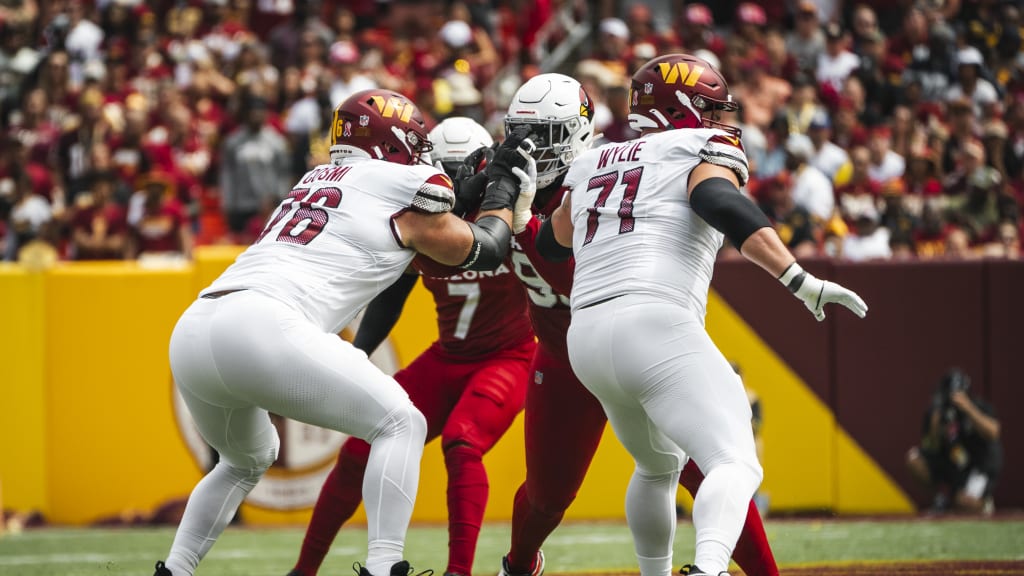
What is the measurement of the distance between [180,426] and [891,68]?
7.50 metres

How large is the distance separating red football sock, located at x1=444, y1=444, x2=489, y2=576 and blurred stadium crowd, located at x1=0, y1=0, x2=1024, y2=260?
197 inches

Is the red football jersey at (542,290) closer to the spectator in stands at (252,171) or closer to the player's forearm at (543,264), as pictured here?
the player's forearm at (543,264)

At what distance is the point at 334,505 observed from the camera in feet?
17.4

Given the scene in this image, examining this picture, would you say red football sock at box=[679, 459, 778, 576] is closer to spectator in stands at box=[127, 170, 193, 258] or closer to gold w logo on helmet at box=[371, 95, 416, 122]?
gold w logo on helmet at box=[371, 95, 416, 122]

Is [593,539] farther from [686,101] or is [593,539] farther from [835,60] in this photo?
[835,60]

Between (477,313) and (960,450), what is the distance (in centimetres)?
434

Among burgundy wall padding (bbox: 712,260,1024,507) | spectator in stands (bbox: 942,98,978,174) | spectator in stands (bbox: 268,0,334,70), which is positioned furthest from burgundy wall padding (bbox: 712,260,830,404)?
spectator in stands (bbox: 268,0,334,70)

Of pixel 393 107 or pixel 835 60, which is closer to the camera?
pixel 393 107

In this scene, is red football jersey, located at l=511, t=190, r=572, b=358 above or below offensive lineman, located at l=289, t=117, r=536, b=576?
above

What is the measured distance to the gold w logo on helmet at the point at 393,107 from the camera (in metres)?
4.93

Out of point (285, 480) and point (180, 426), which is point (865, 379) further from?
point (180, 426)

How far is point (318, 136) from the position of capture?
40.1 feet

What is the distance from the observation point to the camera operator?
8.78 metres

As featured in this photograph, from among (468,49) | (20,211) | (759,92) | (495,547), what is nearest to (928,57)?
(759,92)
